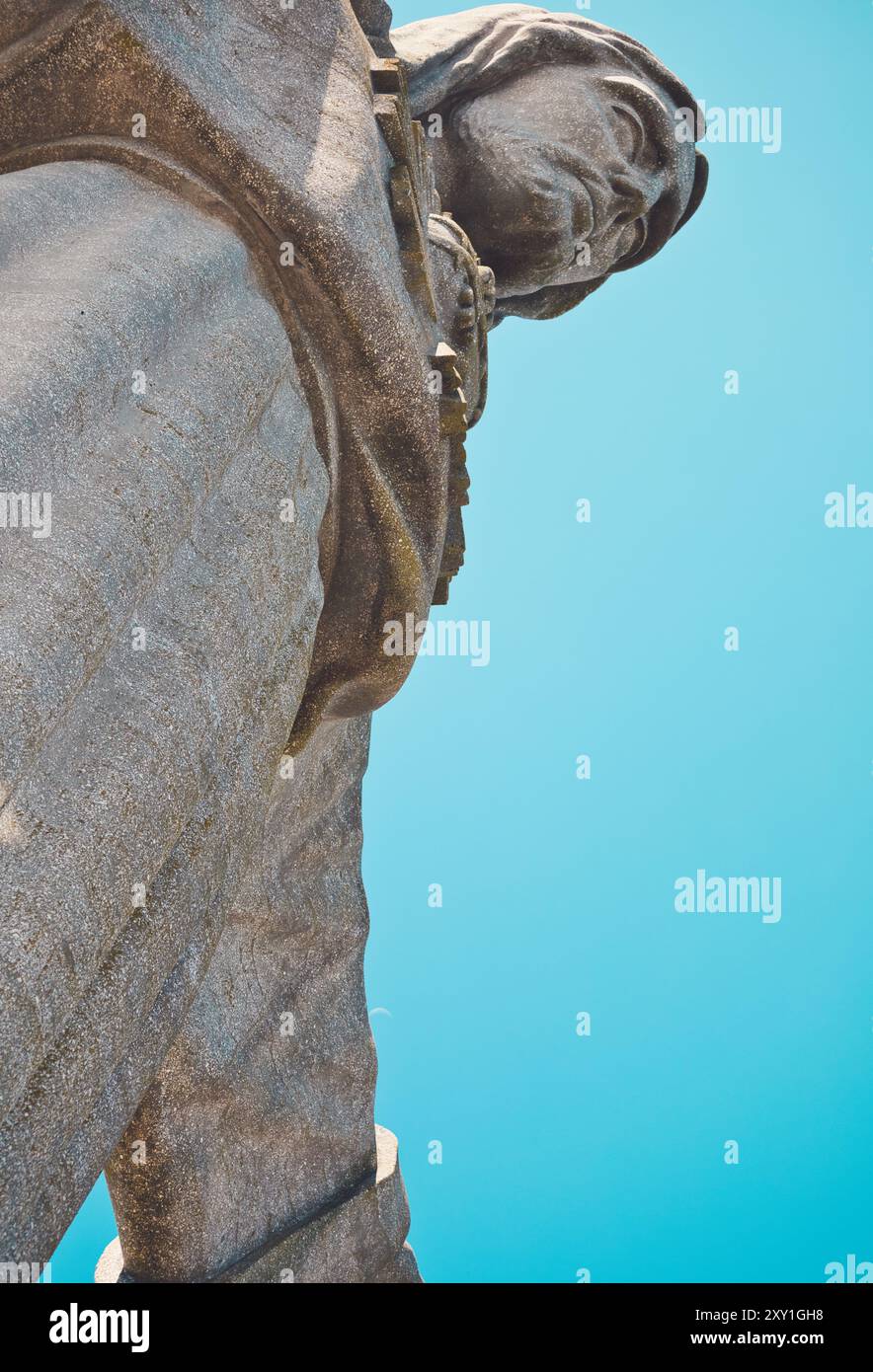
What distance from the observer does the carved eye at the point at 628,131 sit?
232 inches

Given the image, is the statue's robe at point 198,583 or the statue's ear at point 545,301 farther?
the statue's ear at point 545,301

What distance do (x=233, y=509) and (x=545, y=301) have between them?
4.00 m

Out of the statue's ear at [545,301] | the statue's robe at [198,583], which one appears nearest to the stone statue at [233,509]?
the statue's robe at [198,583]

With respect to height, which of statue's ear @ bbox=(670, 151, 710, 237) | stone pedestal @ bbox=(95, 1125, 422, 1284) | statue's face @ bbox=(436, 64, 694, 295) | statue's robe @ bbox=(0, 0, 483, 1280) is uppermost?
statue's ear @ bbox=(670, 151, 710, 237)

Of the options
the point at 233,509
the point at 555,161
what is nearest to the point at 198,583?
the point at 233,509

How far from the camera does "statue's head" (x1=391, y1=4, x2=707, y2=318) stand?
5719 mm

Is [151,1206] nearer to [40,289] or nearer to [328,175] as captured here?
[40,289]

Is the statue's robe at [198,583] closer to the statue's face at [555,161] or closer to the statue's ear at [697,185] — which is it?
the statue's face at [555,161]

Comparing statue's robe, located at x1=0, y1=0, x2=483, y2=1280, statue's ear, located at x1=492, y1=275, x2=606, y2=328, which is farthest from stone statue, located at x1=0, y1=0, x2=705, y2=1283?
statue's ear, located at x1=492, y1=275, x2=606, y2=328

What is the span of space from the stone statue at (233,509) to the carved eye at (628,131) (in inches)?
0.6

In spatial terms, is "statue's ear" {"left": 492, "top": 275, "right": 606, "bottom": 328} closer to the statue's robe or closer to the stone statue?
the stone statue

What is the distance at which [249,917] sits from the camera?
5359mm

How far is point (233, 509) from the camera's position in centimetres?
340

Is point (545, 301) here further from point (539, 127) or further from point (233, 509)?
point (233, 509)
